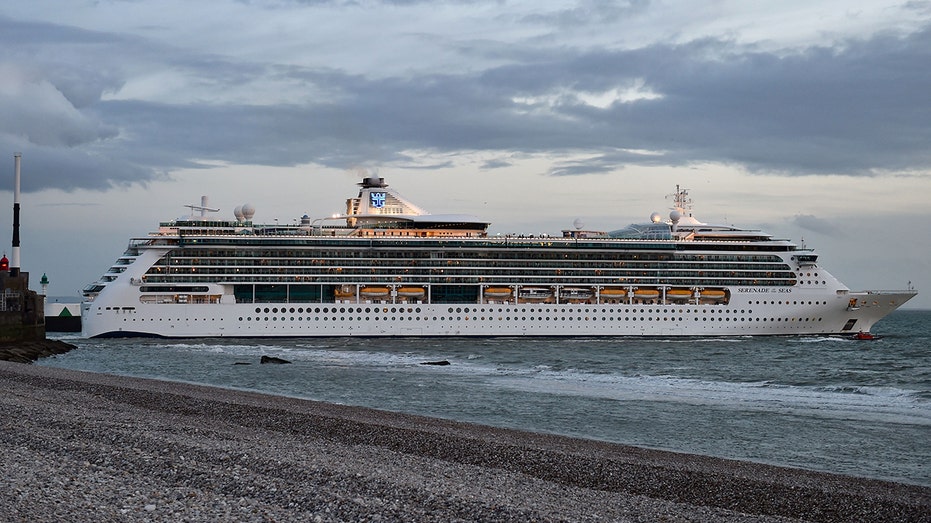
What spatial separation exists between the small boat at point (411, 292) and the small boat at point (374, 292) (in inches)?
35.0

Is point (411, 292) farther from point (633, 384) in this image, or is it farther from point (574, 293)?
→ point (633, 384)

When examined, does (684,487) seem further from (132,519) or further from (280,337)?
(280,337)

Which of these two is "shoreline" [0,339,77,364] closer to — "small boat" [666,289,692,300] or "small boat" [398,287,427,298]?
"small boat" [398,287,427,298]

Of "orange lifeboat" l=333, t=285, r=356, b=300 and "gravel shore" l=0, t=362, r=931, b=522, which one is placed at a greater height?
"orange lifeboat" l=333, t=285, r=356, b=300

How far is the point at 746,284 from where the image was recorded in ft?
205

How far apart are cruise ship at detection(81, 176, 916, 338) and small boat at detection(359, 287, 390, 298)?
85 mm

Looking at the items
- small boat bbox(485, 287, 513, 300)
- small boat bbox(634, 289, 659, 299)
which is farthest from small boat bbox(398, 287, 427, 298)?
small boat bbox(634, 289, 659, 299)

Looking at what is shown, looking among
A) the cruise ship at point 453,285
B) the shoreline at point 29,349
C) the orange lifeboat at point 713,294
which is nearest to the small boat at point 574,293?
the cruise ship at point 453,285

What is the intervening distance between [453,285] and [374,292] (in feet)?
16.0

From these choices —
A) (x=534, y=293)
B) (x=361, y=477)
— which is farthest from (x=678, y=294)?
(x=361, y=477)

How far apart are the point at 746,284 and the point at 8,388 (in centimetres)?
4777

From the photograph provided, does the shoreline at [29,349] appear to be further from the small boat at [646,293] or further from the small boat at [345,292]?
the small boat at [646,293]

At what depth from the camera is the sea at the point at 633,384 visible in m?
20.8

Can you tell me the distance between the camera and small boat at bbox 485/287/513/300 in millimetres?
61312
